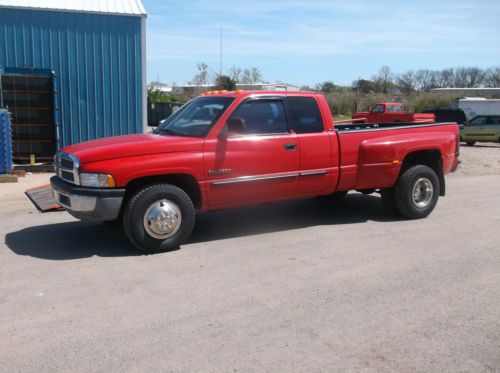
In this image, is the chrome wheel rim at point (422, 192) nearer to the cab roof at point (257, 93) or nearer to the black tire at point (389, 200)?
the black tire at point (389, 200)

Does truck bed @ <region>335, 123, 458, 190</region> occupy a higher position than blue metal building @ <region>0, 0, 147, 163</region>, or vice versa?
blue metal building @ <region>0, 0, 147, 163</region>

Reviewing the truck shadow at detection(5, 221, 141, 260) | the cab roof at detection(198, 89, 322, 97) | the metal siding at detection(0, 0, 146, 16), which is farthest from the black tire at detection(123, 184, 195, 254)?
the metal siding at detection(0, 0, 146, 16)

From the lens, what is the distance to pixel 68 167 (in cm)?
583

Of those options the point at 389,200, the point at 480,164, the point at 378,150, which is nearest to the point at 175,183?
the point at 378,150

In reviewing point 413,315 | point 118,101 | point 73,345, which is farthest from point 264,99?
point 118,101

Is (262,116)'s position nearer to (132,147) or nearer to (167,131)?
(167,131)

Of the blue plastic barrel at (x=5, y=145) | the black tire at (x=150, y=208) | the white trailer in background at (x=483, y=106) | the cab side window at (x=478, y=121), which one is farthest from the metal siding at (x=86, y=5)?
the white trailer in background at (x=483, y=106)

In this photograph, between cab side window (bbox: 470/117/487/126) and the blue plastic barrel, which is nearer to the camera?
the blue plastic barrel

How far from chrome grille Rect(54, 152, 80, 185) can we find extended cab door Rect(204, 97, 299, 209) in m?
1.43

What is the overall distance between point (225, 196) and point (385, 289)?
2.26 metres

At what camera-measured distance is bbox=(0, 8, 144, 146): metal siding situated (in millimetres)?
13469

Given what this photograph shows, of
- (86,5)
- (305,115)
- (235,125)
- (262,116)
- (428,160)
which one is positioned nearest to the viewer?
(235,125)

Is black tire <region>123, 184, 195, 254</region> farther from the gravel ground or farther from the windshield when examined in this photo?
the gravel ground

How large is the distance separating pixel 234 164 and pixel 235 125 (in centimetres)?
46
